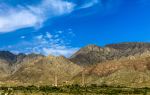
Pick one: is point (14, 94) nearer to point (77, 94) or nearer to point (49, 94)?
point (49, 94)

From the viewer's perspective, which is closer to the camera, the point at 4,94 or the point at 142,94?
the point at 4,94

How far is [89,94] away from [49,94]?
20.0 m

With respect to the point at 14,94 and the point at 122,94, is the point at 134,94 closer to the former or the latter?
the point at 122,94

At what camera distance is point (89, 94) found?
187 metres

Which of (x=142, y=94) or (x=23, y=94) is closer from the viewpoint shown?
(x=23, y=94)

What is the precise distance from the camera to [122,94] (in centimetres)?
19638

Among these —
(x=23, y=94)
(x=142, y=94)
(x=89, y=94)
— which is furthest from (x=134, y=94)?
(x=23, y=94)

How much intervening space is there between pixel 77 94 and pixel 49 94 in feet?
46.4

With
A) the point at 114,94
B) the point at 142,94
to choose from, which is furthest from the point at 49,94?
the point at 142,94

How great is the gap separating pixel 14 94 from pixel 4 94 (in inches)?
312

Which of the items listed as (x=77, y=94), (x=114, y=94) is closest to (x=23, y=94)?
(x=77, y=94)

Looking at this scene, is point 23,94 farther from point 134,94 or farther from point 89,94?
point 134,94

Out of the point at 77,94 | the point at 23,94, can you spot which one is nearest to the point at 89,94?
the point at 77,94

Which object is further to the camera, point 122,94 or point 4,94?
point 122,94
